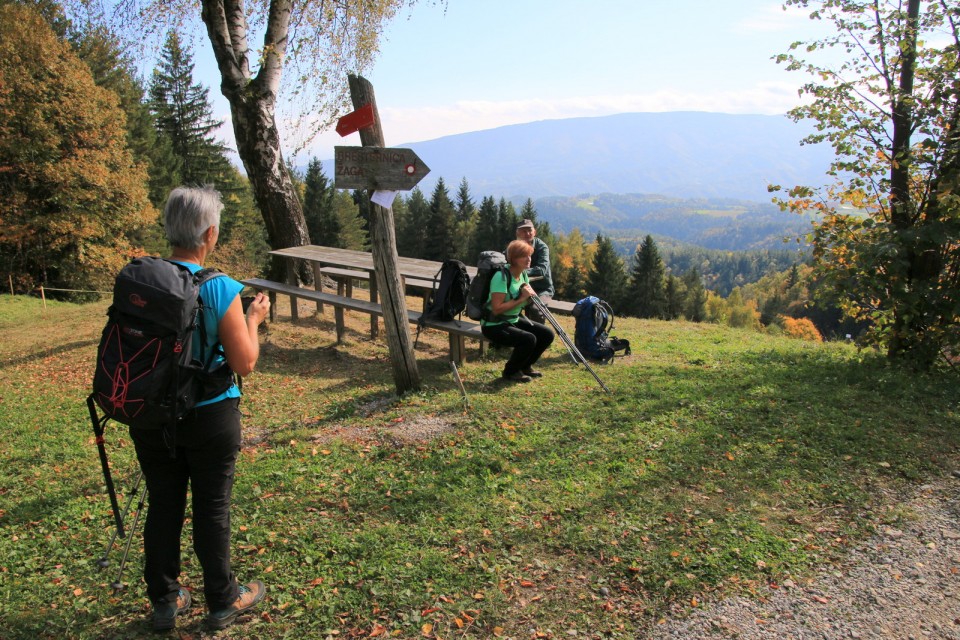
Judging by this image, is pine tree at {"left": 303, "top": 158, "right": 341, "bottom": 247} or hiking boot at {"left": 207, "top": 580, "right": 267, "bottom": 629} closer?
hiking boot at {"left": 207, "top": 580, "right": 267, "bottom": 629}

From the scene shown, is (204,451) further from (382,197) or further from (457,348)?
(457,348)

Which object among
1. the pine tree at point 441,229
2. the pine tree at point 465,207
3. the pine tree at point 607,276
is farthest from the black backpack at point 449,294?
the pine tree at point 465,207

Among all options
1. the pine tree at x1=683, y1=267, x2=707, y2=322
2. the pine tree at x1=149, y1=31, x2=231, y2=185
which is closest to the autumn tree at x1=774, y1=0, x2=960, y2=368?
the pine tree at x1=149, y1=31, x2=231, y2=185

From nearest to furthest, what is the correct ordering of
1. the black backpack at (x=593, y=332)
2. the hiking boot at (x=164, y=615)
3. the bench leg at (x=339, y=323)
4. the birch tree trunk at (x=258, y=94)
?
the hiking boot at (x=164, y=615) → the black backpack at (x=593, y=332) → the bench leg at (x=339, y=323) → the birch tree trunk at (x=258, y=94)

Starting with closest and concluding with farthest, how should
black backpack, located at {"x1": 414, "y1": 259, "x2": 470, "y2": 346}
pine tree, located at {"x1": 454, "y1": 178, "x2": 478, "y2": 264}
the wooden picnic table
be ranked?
black backpack, located at {"x1": 414, "y1": 259, "x2": 470, "y2": 346}, the wooden picnic table, pine tree, located at {"x1": 454, "y1": 178, "x2": 478, "y2": 264}

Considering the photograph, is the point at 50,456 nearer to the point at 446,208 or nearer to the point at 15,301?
the point at 15,301

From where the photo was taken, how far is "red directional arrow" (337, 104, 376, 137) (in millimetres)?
5484

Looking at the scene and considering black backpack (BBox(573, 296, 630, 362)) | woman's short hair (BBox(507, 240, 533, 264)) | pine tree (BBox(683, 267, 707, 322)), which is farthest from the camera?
pine tree (BBox(683, 267, 707, 322))

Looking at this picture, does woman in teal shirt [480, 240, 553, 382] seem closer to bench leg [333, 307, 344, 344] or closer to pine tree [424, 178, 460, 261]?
bench leg [333, 307, 344, 344]

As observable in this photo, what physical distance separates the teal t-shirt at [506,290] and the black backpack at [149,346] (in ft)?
14.1

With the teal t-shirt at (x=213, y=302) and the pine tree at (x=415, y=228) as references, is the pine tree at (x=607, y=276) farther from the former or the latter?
the teal t-shirt at (x=213, y=302)

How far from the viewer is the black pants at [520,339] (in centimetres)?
661

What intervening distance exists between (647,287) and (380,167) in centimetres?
5531

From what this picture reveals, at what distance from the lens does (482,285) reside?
268 inches
